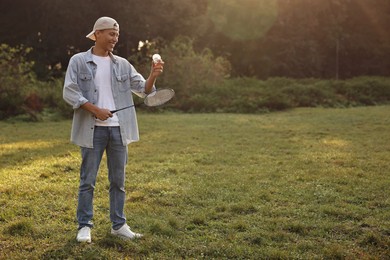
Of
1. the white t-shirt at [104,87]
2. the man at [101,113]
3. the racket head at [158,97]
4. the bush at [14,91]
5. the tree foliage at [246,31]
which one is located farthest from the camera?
the tree foliage at [246,31]

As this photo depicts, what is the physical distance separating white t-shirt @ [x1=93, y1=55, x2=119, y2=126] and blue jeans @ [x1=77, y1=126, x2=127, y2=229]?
0.07m

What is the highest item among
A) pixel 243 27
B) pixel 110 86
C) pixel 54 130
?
pixel 243 27

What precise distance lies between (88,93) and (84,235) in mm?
1440

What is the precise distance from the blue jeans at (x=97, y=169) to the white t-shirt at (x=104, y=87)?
0.07 metres

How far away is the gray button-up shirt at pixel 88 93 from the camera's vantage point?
4.68 metres

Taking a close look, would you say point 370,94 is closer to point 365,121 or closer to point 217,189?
point 365,121

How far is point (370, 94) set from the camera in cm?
2486

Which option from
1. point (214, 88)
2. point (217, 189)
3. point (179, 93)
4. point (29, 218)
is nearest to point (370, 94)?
point (214, 88)

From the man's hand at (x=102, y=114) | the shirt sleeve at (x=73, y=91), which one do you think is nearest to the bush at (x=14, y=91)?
the shirt sleeve at (x=73, y=91)

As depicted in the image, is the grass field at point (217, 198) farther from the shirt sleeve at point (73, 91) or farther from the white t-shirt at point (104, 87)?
the shirt sleeve at point (73, 91)

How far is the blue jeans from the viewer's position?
15.9 ft

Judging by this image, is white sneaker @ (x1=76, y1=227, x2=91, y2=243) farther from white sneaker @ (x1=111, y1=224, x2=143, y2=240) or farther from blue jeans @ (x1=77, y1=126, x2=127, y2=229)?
white sneaker @ (x1=111, y1=224, x2=143, y2=240)

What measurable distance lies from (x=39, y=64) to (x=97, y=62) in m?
29.9

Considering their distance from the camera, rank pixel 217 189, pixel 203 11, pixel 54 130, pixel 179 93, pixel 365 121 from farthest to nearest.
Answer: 1. pixel 203 11
2. pixel 179 93
3. pixel 365 121
4. pixel 54 130
5. pixel 217 189
